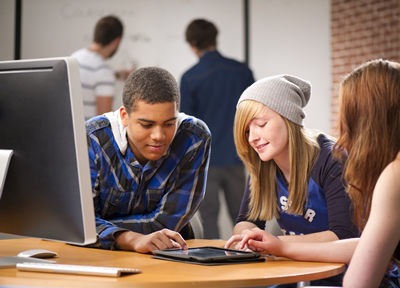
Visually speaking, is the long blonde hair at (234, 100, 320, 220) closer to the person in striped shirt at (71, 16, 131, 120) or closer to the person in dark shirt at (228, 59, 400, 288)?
the person in dark shirt at (228, 59, 400, 288)

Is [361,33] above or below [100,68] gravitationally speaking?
above

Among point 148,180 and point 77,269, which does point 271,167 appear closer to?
point 148,180

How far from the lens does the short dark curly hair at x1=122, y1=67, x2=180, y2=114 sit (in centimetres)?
157

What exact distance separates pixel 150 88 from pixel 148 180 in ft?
1.18

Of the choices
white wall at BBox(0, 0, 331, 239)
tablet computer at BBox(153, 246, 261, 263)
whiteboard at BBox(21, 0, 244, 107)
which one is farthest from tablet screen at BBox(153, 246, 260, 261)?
white wall at BBox(0, 0, 331, 239)

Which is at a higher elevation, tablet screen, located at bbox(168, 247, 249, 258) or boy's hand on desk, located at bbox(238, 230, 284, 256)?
boy's hand on desk, located at bbox(238, 230, 284, 256)

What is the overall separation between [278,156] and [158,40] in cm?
233

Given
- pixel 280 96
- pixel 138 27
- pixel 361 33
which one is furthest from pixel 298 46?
pixel 280 96

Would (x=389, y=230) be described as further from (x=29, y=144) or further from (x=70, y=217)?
(x=29, y=144)

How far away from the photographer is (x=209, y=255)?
123 centimetres

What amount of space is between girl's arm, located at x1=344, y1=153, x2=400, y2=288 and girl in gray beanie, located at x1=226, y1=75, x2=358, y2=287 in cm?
44

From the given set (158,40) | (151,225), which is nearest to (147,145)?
(151,225)

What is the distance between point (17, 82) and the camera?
1.07 meters

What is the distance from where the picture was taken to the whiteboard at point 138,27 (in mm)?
3527
